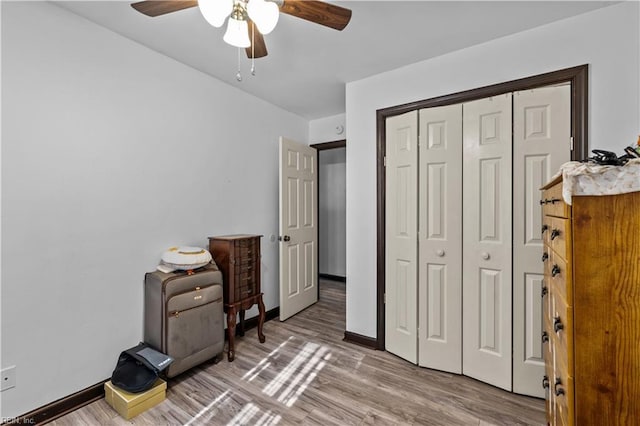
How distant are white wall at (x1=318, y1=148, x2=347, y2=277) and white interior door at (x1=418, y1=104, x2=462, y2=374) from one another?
2812mm

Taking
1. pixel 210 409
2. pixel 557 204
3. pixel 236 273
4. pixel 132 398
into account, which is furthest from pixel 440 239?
pixel 132 398

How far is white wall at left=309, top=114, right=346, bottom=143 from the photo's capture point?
362 centimetres

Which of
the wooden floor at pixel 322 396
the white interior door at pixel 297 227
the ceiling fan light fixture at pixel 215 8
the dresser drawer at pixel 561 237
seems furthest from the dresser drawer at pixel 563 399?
the white interior door at pixel 297 227

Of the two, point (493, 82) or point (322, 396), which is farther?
point (493, 82)

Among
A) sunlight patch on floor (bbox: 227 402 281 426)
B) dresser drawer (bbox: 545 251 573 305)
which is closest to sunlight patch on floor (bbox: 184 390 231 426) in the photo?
sunlight patch on floor (bbox: 227 402 281 426)

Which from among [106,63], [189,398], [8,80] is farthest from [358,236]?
[8,80]

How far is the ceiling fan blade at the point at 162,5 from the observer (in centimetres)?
137

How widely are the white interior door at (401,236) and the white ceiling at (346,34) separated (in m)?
0.53

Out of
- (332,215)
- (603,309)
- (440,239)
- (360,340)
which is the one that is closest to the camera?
(603,309)

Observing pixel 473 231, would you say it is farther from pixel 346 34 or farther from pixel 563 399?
pixel 346 34

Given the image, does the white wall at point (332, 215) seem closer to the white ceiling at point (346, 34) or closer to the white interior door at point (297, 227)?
the white interior door at point (297, 227)

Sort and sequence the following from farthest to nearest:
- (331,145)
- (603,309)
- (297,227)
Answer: (331,145), (297,227), (603,309)

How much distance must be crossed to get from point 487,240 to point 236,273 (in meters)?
2.05

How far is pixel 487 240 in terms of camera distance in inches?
80.7
